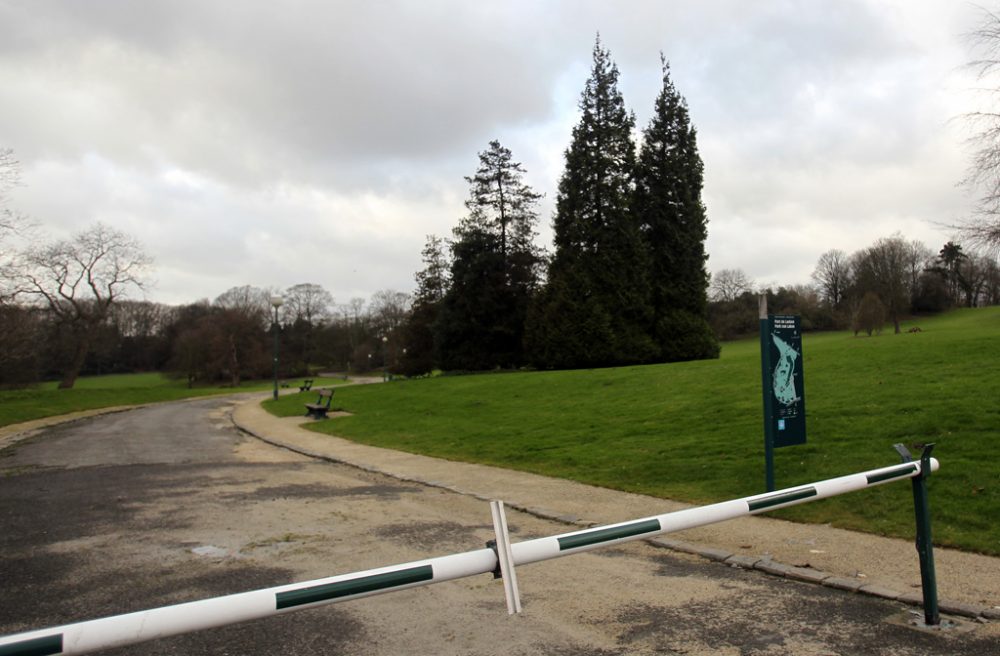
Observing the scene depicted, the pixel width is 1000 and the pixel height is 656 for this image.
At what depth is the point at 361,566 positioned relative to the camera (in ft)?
19.1

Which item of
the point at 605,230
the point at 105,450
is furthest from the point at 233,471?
the point at 605,230

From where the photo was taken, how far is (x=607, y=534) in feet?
10.1

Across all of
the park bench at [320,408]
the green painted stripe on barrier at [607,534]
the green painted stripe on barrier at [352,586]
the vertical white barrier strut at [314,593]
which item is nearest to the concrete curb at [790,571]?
the vertical white barrier strut at [314,593]

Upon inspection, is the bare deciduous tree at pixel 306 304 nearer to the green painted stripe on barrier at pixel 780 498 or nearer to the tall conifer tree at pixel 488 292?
the tall conifer tree at pixel 488 292

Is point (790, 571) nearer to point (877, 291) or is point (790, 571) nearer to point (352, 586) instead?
point (352, 586)

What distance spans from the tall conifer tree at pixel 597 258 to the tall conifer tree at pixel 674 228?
1449 millimetres

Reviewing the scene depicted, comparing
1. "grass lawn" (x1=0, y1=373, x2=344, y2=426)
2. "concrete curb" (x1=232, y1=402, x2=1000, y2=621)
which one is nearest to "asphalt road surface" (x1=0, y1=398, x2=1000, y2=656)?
"concrete curb" (x1=232, y1=402, x2=1000, y2=621)

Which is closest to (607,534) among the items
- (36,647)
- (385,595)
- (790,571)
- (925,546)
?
(36,647)

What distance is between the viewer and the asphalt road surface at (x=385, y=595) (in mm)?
4133

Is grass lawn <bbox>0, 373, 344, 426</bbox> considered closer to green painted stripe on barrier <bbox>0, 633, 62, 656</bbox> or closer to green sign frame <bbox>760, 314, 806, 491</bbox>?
green sign frame <bbox>760, 314, 806, 491</bbox>

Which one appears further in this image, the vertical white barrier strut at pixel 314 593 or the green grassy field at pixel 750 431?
the green grassy field at pixel 750 431

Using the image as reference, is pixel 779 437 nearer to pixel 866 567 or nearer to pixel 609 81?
pixel 866 567

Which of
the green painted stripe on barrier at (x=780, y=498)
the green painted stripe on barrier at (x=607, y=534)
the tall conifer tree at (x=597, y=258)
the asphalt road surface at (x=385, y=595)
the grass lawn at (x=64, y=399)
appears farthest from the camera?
the tall conifer tree at (x=597, y=258)

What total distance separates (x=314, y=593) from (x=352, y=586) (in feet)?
0.46
